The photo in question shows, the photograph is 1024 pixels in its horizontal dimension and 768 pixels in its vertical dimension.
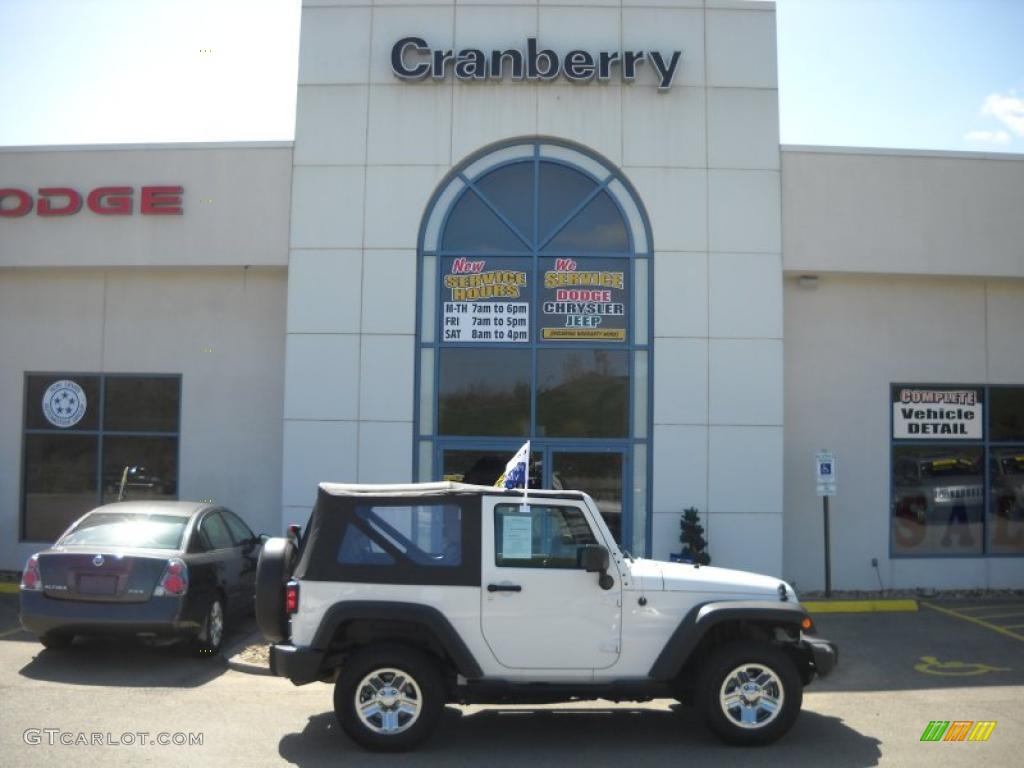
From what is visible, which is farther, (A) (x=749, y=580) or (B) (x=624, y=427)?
(B) (x=624, y=427)

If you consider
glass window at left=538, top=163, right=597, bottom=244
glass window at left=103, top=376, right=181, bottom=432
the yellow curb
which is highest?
glass window at left=538, top=163, right=597, bottom=244

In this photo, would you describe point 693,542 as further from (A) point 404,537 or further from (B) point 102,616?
(B) point 102,616

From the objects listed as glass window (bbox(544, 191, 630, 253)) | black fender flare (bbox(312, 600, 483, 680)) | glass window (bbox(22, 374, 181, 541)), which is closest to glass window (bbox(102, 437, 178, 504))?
glass window (bbox(22, 374, 181, 541))

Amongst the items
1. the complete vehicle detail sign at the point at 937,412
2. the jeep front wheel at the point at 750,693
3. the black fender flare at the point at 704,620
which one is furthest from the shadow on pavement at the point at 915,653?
the complete vehicle detail sign at the point at 937,412

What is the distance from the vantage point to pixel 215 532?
1088 centimetres

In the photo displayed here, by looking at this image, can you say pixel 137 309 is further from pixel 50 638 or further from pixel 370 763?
pixel 370 763

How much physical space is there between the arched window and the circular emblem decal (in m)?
5.68

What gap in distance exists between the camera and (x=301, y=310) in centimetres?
1428

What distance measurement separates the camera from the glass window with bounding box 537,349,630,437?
14141mm

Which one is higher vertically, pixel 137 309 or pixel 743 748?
pixel 137 309

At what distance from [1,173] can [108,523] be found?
772 centimetres

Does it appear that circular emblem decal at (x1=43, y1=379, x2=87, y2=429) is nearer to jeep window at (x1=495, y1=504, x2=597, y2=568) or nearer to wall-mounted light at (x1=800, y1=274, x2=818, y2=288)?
jeep window at (x1=495, y1=504, x2=597, y2=568)

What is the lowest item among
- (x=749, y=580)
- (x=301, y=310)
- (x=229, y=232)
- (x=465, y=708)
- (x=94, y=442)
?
(x=465, y=708)

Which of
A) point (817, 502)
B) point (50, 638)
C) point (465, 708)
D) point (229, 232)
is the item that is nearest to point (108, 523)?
point (50, 638)
